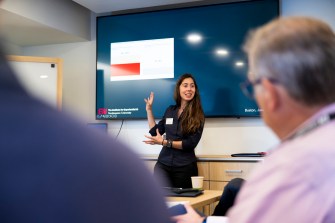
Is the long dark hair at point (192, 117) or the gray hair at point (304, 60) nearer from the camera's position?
the gray hair at point (304, 60)

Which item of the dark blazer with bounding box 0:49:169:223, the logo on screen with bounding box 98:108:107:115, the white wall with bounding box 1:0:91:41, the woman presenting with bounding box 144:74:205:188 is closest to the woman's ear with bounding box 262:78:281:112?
the dark blazer with bounding box 0:49:169:223

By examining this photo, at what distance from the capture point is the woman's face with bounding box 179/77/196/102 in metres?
3.76

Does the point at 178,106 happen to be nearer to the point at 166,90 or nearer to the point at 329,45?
the point at 166,90

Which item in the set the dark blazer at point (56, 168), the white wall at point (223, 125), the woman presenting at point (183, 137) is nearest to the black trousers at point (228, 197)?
the dark blazer at point (56, 168)

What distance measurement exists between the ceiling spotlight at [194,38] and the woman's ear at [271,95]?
3.75 meters

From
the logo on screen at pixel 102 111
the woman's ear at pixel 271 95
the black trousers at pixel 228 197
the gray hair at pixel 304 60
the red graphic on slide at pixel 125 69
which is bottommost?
the black trousers at pixel 228 197

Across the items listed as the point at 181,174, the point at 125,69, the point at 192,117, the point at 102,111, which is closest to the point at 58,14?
the point at 125,69

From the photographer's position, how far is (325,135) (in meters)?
0.66

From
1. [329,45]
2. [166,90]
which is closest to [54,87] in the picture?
[166,90]

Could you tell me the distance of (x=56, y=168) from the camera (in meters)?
0.33

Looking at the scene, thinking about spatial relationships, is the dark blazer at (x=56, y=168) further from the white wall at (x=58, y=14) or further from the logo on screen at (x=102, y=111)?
the logo on screen at (x=102, y=111)

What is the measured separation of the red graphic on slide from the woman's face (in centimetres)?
111

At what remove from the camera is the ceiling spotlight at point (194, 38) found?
4.51 m

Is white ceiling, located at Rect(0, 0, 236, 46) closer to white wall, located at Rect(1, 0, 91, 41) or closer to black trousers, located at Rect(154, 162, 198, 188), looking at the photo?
white wall, located at Rect(1, 0, 91, 41)
